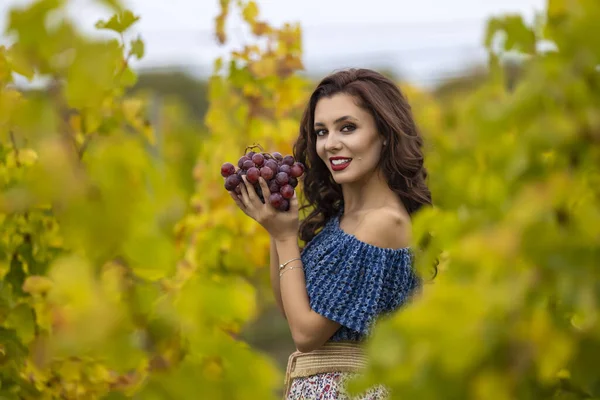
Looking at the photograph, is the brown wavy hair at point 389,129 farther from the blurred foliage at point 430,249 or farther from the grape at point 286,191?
the blurred foliage at point 430,249

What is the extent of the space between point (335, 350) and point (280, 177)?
49 centimetres

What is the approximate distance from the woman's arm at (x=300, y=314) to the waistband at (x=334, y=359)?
5 centimetres

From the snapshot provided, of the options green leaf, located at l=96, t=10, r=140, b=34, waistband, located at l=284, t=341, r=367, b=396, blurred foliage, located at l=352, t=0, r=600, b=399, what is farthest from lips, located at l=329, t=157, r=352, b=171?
blurred foliage, located at l=352, t=0, r=600, b=399

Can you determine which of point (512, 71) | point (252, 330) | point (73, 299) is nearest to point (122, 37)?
point (73, 299)

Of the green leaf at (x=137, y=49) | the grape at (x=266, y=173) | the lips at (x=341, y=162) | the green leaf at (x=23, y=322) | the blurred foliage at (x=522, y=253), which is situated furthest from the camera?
the lips at (x=341, y=162)

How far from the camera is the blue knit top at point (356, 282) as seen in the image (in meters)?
2.04

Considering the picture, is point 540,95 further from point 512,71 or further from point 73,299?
point 512,71

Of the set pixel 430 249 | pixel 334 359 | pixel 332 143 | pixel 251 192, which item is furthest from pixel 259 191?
pixel 430 249

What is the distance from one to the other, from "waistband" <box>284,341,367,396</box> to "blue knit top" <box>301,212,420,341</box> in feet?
0.08

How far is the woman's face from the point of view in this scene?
2203 mm

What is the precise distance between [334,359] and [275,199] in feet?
1.51

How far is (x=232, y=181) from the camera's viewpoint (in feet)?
7.05

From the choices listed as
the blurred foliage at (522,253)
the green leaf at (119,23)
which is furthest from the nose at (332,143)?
the blurred foliage at (522,253)

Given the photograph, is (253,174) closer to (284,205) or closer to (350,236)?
(284,205)
